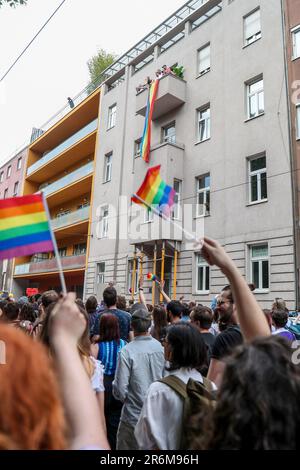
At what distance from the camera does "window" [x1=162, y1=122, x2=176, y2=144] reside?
17.5m

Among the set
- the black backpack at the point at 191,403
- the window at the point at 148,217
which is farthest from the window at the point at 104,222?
the black backpack at the point at 191,403

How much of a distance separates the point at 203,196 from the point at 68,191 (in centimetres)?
1325

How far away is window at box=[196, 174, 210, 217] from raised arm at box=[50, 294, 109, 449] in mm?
13483

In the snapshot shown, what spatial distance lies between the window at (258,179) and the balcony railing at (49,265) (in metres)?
11.9

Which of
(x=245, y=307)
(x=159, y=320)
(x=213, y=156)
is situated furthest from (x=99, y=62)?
(x=245, y=307)

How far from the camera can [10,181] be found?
37.0m

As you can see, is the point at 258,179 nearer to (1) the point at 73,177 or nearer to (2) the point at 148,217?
(2) the point at 148,217

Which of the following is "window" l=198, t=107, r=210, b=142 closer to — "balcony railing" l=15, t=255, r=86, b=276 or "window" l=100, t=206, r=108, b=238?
"window" l=100, t=206, r=108, b=238

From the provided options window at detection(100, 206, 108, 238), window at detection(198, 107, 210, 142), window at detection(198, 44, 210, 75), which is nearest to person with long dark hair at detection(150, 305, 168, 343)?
window at detection(198, 107, 210, 142)

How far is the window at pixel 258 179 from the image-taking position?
13.0 meters

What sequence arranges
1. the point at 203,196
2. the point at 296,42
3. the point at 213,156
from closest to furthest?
the point at 296,42, the point at 213,156, the point at 203,196

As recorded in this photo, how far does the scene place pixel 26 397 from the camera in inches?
41.7
